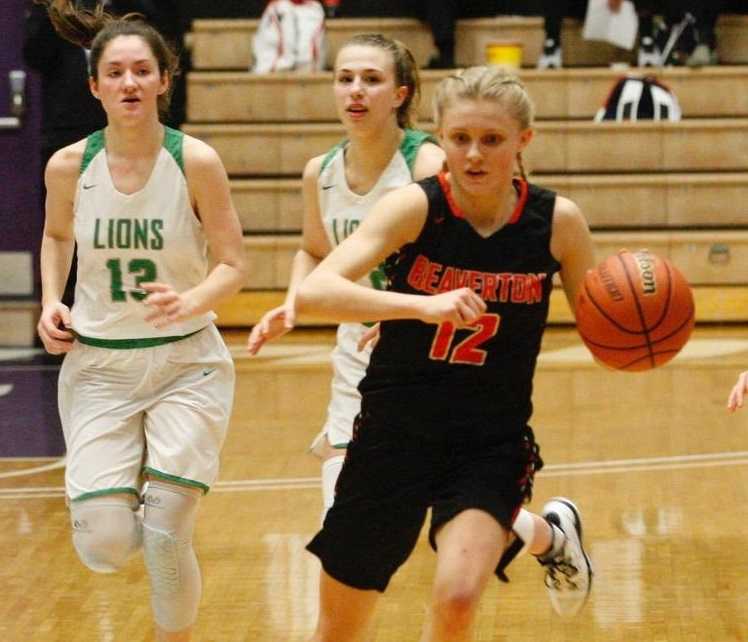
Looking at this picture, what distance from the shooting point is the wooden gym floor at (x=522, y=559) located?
4656 millimetres

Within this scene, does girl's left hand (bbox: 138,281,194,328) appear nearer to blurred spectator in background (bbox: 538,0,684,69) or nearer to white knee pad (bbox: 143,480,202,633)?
white knee pad (bbox: 143,480,202,633)

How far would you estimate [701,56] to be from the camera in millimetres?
11172

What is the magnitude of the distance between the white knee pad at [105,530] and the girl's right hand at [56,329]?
41cm

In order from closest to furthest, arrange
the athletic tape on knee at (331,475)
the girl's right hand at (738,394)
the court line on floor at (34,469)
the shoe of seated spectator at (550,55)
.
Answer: the girl's right hand at (738,394) → the athletic tape on knee at (331,475) → the court line on floor at (34,469) → the shoe of seated spectator at (550,55)

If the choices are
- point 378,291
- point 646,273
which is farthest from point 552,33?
point 378,291

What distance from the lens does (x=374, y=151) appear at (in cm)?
462

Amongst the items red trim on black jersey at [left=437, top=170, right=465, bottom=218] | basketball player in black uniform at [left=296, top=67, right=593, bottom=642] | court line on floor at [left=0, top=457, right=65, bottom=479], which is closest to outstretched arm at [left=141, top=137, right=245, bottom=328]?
basketball player in black uniform at [left=296, top=67, right=593, bottom=642]

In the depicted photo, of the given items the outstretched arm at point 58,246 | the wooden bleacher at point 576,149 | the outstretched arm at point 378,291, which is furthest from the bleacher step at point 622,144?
the outstretched arm at point 378,291

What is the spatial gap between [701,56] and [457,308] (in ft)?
28.1

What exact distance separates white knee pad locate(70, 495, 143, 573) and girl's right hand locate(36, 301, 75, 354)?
1.35ft

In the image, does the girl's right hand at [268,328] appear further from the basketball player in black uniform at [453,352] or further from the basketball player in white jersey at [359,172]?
the basketball player in white jersey at [359,172]

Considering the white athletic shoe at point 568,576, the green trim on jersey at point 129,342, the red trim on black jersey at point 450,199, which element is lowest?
the white athletic shoe at point 568,576

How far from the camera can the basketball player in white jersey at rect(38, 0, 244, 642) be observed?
12.8ft

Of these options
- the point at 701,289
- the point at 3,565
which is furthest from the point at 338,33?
the point at 3,565
